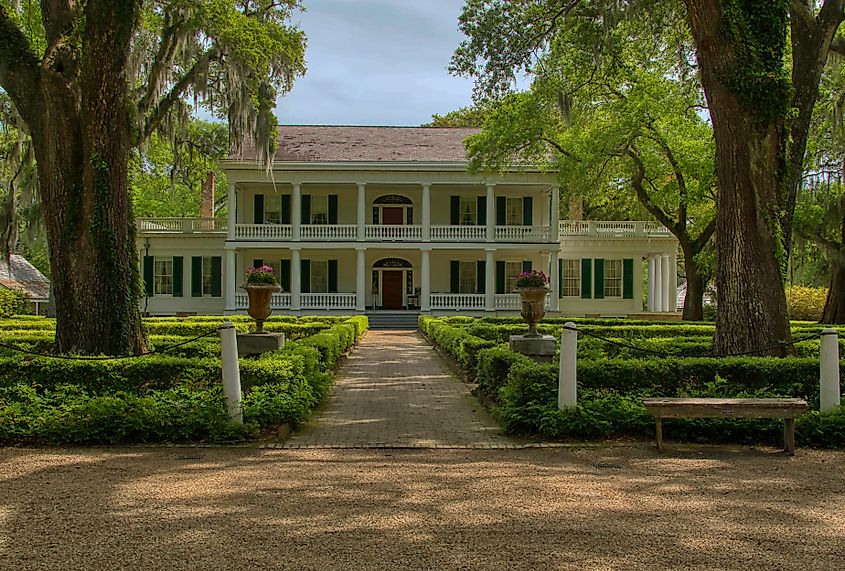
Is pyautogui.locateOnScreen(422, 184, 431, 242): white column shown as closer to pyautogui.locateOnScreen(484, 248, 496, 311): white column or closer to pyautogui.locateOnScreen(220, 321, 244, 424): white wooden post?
pyautogui.locateOnScreen(484, 248, 496, 311): white column

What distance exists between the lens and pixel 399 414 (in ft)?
27.3

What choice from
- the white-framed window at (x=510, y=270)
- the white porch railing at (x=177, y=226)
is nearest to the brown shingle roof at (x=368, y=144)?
the white porch railing at (x=177, y=226)

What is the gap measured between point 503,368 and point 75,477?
15.8ft

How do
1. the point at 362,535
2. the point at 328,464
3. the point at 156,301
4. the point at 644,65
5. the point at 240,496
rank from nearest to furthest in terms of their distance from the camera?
the point at 362,535 → the point at 240,496 → the point at 328,464 → the point at 644,65 → the point at 156,301

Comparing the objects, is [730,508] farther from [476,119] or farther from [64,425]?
[476,119]

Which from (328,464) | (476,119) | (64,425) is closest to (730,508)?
(328,464)

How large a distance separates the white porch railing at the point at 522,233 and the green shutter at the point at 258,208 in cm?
938

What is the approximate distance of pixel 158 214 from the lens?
42625 mm

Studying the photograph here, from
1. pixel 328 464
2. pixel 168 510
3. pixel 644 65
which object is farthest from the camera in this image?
pixel 644 65

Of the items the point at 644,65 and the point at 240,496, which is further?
the point at 644,65

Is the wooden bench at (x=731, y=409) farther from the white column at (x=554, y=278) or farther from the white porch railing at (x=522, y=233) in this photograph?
the white porch railing at (x=522, y=233)

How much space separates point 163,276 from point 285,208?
5.68 m

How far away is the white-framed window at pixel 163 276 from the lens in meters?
29.7

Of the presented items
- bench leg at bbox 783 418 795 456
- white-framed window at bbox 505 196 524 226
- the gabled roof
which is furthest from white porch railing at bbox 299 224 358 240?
bench leg at bbox 783 418 795 456
